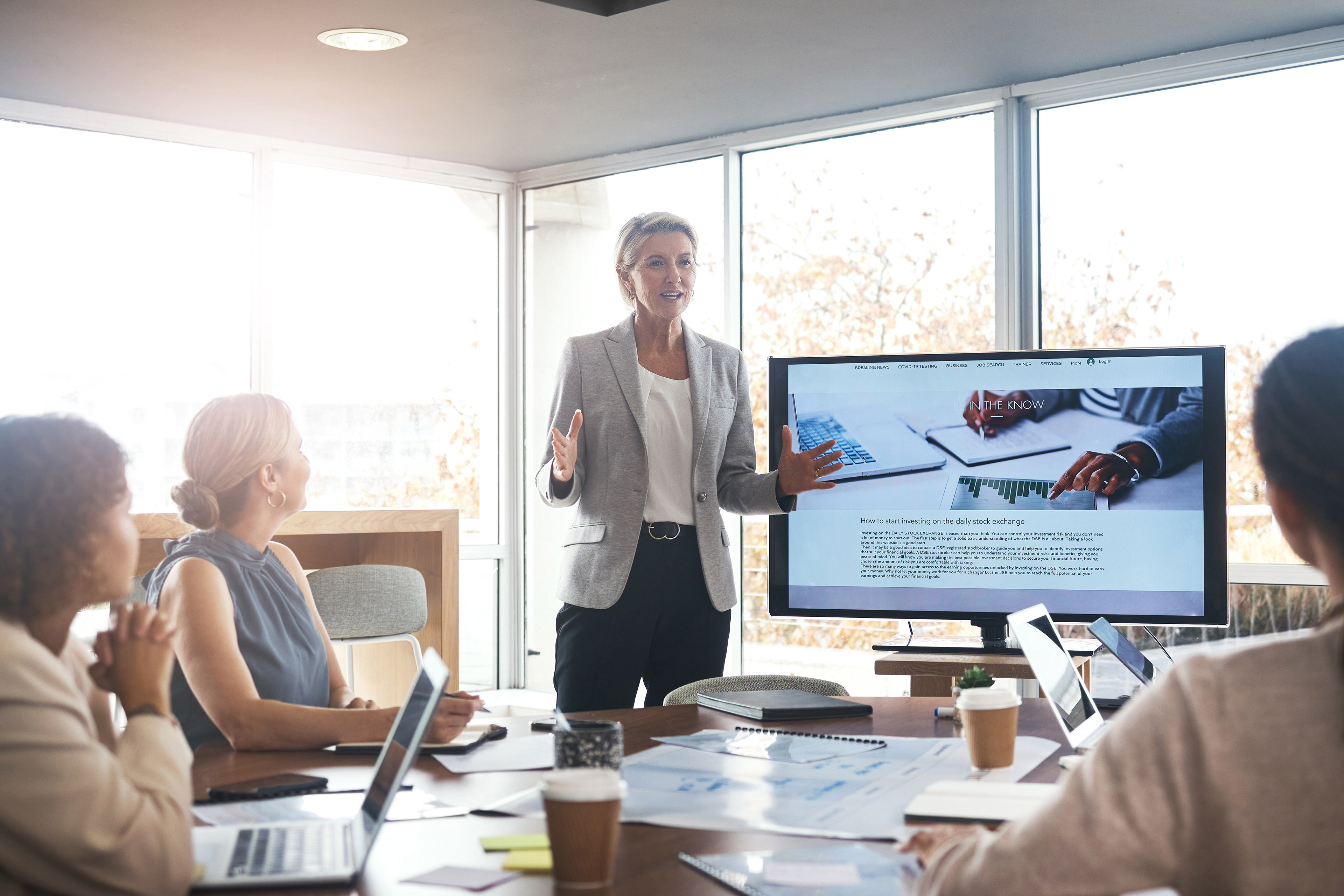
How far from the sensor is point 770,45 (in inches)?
140

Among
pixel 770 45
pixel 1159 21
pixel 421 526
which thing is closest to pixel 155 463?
pixel 421 526

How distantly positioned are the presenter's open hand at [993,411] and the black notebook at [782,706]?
1275 mm

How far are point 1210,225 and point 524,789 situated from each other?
3063mm

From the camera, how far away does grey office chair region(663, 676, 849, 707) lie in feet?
7.92

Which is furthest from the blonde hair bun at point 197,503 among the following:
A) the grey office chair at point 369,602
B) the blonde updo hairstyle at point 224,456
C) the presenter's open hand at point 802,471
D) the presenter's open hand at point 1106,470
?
the presenter's open hand at point 1106,470

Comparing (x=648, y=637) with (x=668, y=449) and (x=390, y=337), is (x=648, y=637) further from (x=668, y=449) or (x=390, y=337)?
(x=390, y=337)

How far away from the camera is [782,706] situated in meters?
2.00

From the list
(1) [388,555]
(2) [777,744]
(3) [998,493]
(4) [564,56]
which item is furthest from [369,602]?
(2) [777,744]

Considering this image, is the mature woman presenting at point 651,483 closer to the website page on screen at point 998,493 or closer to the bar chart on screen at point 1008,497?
the website page on screen at point 998,493

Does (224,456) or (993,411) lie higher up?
(993,411)

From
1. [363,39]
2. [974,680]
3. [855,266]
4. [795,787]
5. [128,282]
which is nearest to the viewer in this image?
[795,787]

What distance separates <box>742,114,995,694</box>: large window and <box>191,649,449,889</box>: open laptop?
9.26ft

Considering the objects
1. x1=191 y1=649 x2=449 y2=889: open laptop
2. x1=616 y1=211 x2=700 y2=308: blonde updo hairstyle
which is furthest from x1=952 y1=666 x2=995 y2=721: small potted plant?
x1=616 y1=211 x2=700 y2=308: blonde updo hairstyle

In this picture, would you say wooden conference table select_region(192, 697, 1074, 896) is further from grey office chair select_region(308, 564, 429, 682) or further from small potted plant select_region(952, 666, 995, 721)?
grey office chair select_region(308, 564, 429, 682)
